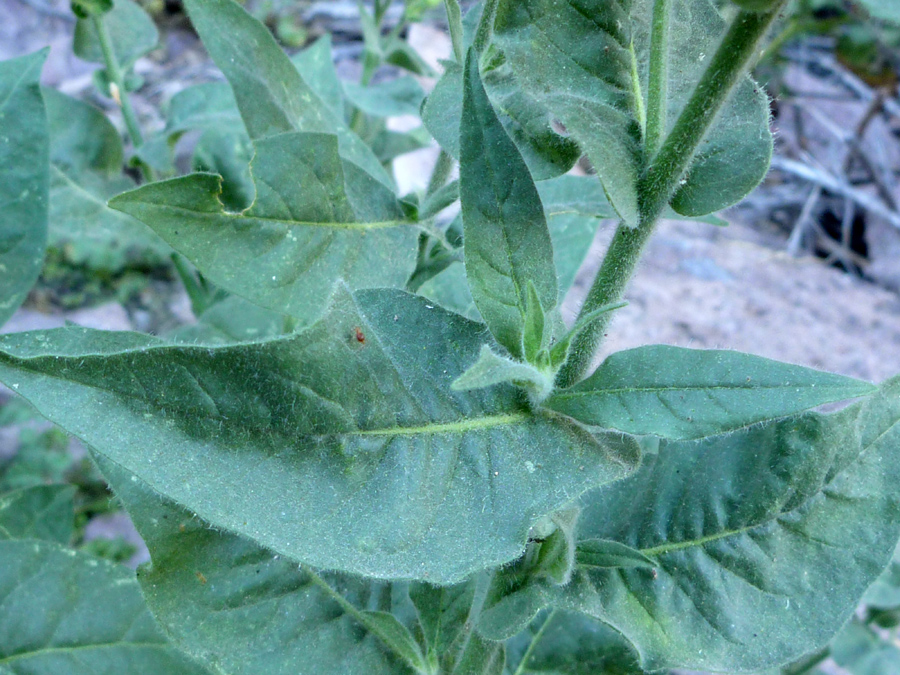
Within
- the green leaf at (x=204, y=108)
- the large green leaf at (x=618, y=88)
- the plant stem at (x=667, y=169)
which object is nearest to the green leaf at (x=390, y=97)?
the green leaf at (x=204, y=108)

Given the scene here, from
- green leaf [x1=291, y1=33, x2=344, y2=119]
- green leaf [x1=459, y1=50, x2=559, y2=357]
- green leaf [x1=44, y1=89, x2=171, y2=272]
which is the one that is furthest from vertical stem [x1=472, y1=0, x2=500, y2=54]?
green leaf [x1=44, y1=89, x2=171, y2=272]

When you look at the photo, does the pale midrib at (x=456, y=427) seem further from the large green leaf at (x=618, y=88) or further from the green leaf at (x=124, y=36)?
the green leaf at (x=124, y=36)

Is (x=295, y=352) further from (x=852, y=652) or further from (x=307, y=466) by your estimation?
(x=852, y=652)

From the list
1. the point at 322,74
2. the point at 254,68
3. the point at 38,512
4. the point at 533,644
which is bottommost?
the point at 38,512

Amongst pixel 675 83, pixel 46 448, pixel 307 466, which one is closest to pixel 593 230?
pixel 675 83

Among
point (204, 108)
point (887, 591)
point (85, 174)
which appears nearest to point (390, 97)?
point (204, 108)

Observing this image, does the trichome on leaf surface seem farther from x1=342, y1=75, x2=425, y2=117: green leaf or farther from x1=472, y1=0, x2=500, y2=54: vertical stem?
x1=342, y1=75, x2=425, y2=117: green leaf

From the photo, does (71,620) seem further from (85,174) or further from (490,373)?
(85,174)
